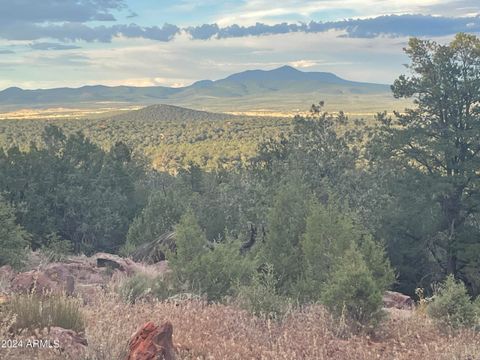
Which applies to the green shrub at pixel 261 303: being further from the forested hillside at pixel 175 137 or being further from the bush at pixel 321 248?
the forested hillside at pixel 175 137

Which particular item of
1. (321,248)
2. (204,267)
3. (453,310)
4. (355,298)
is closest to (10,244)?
(204,267)

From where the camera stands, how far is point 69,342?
491 cm

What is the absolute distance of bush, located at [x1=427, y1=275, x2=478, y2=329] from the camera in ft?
23.2

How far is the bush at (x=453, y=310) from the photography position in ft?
23.2

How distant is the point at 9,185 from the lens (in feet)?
90.2

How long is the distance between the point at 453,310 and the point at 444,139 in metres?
18.5

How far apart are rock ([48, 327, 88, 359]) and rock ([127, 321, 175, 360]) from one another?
1.47ft

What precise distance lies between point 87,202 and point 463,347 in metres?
26.9

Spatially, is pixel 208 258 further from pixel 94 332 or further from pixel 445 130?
pixel 445 130

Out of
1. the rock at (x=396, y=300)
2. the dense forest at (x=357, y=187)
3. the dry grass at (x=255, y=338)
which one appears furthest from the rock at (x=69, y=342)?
the dense forest at (x=357, y=187)

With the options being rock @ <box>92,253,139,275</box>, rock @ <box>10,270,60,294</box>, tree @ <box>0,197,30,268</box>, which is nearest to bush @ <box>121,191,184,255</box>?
rock @ <box>92,253,139,275</box>

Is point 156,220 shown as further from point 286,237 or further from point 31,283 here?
point 31,283

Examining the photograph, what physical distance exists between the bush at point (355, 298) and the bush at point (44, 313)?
10.3 feet

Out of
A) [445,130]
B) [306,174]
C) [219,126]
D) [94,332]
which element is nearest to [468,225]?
[445,130]
